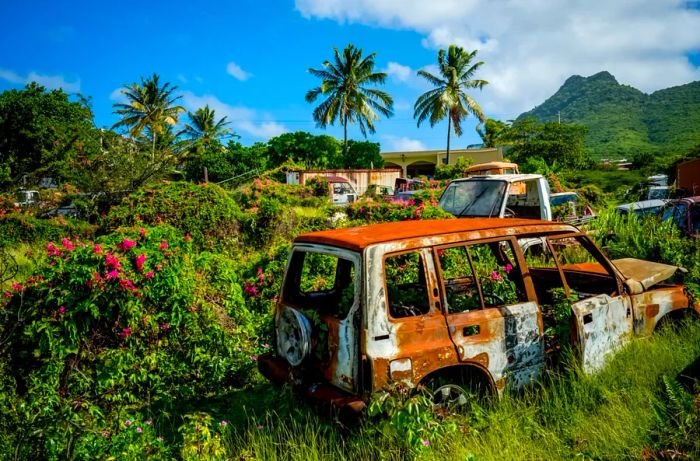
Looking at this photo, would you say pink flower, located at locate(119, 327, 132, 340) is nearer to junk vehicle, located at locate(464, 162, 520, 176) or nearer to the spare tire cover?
the spare tire cover

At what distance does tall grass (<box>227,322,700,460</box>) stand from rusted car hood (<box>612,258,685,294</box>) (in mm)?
637

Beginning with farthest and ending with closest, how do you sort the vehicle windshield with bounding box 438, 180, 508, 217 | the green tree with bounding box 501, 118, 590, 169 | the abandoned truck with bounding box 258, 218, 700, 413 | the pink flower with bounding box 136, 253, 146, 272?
the green tree with bounding box 501, 118, 590, 169
the vehicle windshield with bounding box 438, 180, 508, 217
the pink flower with bounding box 136, 253, 146, 272
the abandoned truck with bounding box 258, 218, 700, 413

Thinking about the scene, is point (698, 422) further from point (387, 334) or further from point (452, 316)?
point (387, 334)

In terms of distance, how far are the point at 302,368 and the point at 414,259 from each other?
4.30 m

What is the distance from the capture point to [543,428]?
3.52m

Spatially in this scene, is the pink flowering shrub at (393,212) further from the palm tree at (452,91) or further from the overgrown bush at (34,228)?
the palm tree at (452,91)

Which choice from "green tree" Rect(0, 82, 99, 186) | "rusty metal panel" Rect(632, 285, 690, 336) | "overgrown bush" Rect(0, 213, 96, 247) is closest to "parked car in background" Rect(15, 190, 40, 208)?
"overgrown bush" Rect(0, 213, 96, 247)

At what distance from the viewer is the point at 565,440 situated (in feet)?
11.1

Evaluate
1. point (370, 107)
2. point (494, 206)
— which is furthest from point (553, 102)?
point (494, 206)

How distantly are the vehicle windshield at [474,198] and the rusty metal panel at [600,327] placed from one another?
4.50 metres

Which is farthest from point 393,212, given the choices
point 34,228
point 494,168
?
point 494,168

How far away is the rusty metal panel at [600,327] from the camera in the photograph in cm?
393

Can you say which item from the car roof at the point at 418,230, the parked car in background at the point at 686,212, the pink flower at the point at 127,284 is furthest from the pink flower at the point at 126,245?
the parked car in background at the point at 686,212

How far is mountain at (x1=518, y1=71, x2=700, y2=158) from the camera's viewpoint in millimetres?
85250
